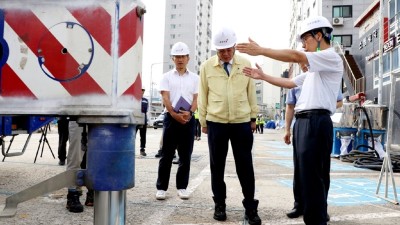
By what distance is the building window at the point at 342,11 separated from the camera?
39469mm

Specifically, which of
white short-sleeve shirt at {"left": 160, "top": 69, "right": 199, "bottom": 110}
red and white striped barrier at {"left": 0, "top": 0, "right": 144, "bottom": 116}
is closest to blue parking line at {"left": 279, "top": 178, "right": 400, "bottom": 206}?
white short-sleeve shirt at {"left": 160, "top": 69, "right": 199, "bottom": 110}

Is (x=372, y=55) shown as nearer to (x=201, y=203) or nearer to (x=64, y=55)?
(x=201, y=203)

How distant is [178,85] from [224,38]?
1.47 meters

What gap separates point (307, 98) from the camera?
312 cm

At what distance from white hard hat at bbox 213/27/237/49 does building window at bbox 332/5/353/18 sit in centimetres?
3974

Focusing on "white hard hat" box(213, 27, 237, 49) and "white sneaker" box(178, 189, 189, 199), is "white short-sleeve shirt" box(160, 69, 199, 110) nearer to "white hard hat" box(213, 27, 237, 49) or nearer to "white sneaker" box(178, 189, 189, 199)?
"white sneaker" box(178, 189, 189, 199)

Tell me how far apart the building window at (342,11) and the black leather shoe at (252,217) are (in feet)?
132

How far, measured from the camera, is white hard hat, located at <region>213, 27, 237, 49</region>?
3863 mm

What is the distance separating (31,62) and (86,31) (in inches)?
10.9

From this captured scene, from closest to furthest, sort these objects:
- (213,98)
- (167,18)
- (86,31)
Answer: (86,31), (213,98), (167,18)

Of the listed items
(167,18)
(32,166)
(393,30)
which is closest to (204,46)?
(167,18)

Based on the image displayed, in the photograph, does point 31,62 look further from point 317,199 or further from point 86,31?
point 317,199

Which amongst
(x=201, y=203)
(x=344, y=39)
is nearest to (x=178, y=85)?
(x=201, y=203)

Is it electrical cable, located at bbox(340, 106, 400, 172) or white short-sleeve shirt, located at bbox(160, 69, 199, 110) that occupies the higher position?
white short-sleeve shirt, located at bbox(160, 69, 199, 110)
